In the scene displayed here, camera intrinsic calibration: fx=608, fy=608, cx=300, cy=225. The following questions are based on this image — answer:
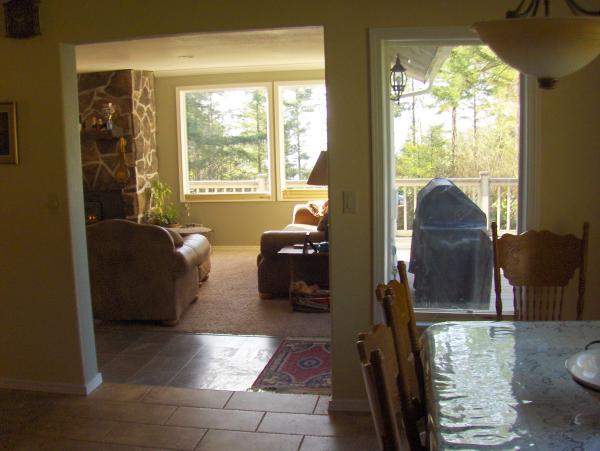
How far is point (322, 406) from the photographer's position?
3.29 metres

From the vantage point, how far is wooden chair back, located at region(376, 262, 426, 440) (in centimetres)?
166

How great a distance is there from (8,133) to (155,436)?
186 cm

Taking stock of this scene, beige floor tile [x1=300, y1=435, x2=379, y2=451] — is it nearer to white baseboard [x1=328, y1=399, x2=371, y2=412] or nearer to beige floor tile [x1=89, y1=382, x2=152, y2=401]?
white baseboard [x1=328, y1=399, x2=371, y2=412]

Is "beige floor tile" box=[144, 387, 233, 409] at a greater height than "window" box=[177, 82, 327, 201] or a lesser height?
lesser

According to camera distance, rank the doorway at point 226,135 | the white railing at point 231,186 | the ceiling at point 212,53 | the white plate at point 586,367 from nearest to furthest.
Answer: the white plate at point 586,367
the ceiling at point 212,53
the doorway at point 226,135
the white railing at point 231,186

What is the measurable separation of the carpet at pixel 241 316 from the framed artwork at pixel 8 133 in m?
1.89

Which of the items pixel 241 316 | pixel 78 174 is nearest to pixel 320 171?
pixel 241 316

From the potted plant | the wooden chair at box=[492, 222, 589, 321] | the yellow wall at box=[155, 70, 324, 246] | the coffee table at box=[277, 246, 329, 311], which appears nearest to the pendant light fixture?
the wooden chair at box=[492, 222, 589, 321]

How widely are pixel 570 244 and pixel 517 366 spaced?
1.11 meters

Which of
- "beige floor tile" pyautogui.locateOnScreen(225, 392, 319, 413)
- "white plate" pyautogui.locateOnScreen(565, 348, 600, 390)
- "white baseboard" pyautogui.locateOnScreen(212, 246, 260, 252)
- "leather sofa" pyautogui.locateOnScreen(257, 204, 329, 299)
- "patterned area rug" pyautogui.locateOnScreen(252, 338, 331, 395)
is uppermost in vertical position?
"white plate" pyautogui.locateOnScreen(565, 348, 600, 390)

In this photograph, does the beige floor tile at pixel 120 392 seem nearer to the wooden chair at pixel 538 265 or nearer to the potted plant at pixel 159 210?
the wooden chair at pixel 538 265

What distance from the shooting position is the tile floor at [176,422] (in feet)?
9.55

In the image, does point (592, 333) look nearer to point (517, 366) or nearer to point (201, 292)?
point (517, 366)

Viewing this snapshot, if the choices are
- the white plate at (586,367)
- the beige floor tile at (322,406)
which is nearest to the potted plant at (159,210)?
the beige floor tile at (322,406)
